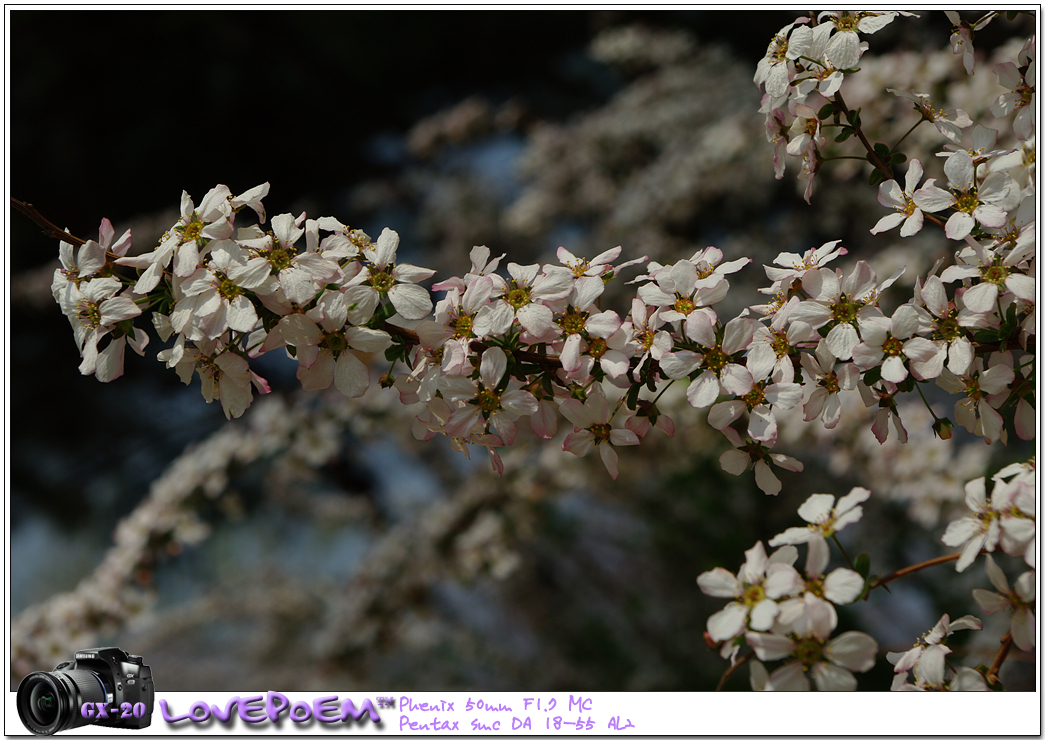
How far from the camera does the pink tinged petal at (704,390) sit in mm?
398

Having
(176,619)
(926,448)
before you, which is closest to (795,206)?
(926,448)

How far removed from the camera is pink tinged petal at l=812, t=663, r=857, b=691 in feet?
1.13

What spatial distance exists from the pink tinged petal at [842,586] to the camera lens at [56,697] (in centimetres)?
57

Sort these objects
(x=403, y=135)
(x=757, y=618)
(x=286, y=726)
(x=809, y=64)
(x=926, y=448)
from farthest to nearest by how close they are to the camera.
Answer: (x=403, y=135)
(x=926, y=448)
(x=286, y=726)
(x=809, y=64)
(x=757, y=618)

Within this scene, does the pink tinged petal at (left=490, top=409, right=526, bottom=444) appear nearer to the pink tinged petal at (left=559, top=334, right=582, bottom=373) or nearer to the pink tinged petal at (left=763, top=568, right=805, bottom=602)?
the pink tinged petal at (left=559, top=334, right=582, bottom=373)

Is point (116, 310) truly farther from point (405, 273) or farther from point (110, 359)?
point (405, 273)

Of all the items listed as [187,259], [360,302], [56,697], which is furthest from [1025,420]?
[56,697]

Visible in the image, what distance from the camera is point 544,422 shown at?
429 mm

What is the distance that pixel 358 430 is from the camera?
4.22 feet

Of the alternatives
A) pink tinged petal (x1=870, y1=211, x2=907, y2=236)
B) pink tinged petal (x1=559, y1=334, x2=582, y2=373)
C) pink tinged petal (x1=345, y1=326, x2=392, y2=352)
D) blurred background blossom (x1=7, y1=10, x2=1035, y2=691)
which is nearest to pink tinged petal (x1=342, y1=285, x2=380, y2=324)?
pink tinged petal (x1=345, y1=326, x2=392, y2=352)

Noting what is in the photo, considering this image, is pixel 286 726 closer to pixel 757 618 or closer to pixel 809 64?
pixel 757 618

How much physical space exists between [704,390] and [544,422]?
102mm

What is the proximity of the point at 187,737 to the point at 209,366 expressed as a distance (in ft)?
1.23

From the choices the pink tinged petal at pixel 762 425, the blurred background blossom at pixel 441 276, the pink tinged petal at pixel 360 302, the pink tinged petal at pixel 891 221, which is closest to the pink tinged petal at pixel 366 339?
the pink tinged petal at pixel 360 302
